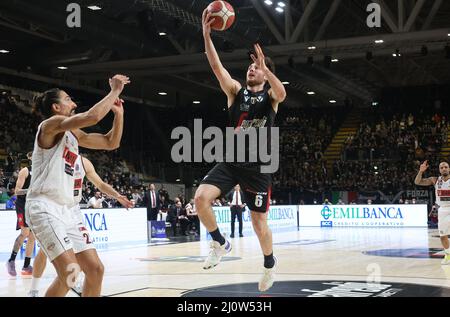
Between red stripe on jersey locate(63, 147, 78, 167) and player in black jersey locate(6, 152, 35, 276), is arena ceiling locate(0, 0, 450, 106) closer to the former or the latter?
player in black jersey locate(6, 152, 35, 276)

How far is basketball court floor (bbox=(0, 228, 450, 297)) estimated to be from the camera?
27.4ft

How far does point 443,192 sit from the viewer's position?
1238 centimetres

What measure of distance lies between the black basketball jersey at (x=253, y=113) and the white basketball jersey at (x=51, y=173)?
6.69ft

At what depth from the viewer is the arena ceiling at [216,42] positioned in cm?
1914

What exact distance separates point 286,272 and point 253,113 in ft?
15.4

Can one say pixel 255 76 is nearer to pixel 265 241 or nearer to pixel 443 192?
pixel 265 241

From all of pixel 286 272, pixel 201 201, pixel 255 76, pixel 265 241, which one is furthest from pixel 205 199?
pixel 286 272

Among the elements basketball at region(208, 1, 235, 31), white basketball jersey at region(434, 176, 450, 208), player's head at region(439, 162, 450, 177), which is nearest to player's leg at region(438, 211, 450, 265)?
white basketball jersey at region(434, 176, 450, 208)

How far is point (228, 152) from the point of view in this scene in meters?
6.59

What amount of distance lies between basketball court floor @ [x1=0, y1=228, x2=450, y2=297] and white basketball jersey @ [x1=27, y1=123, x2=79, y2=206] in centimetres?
304

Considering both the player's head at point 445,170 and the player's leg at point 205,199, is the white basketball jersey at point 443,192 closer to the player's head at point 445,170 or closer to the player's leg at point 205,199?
the player's head at point 445,170

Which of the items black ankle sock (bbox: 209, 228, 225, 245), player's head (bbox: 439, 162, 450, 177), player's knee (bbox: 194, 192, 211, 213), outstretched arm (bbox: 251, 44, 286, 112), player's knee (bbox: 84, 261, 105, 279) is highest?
outstretched arm (bbox: 251, 44, 286, 112)

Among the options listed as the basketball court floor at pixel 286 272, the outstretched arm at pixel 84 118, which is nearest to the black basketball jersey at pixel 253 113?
the outstretched arm at pixel 84 118

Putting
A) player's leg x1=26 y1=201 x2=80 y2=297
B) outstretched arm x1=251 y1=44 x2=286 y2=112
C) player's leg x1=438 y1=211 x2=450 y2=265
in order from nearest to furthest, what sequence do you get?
1. player's leg x1=26 y1=201 x2=80 y2=297
2. outstretched arm x1=251 y1=44 x2=286 y2=112
3. player's leg x1=438 y1=211 x2=450 y2=265
